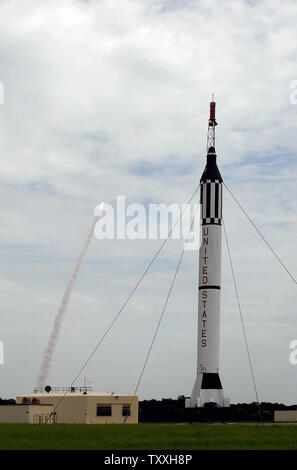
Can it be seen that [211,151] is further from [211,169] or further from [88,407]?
[88,407]

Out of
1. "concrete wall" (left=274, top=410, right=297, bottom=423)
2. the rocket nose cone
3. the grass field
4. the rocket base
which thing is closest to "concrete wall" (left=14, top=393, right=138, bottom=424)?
the rocket base

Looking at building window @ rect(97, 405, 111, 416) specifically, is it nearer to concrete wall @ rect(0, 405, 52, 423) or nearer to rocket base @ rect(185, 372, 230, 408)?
concrete wall @ rect(0, 405, 52, 423)

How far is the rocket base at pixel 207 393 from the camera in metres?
80.4

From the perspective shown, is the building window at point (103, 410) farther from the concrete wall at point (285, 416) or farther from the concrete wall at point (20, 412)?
the concrete wall at point (285, 416)

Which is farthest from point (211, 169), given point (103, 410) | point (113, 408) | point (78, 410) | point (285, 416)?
point (78, 410)

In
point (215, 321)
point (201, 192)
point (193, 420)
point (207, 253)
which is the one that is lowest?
point (193, 420)

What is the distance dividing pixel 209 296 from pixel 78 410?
780 inches
